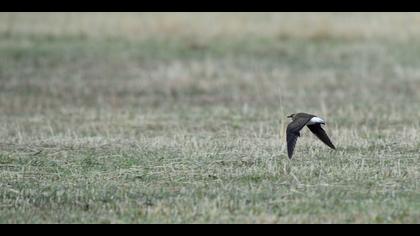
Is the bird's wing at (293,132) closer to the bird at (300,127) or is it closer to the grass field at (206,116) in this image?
the bird at (300,127)

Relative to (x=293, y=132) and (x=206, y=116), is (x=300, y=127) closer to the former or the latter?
(x=293, y=132)

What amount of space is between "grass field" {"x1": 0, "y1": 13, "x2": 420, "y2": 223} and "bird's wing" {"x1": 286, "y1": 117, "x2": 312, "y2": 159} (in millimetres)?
269

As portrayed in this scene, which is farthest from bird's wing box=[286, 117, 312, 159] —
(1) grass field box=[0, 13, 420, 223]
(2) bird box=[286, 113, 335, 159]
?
(1) grass field box=[0, 13, 420, 223]

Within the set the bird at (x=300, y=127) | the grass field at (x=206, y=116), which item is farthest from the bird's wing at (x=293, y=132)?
the grass field at (x=206, y=116)

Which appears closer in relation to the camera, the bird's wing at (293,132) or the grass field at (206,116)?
the grass field at (206,116)

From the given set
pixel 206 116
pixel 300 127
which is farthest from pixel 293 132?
A: pixel 206 116

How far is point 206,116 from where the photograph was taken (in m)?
15.2

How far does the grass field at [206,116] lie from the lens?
8516mm

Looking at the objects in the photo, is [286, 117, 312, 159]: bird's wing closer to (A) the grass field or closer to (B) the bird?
(B) the bird

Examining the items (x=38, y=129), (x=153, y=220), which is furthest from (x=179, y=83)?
(x=153, y=220)

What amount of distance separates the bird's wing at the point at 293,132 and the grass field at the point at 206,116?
10.6 inches

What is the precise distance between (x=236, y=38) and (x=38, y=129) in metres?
10.9

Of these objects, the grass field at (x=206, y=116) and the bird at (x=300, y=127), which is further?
the bird at (x=300, y=127)

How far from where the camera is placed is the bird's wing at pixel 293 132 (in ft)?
31.6
